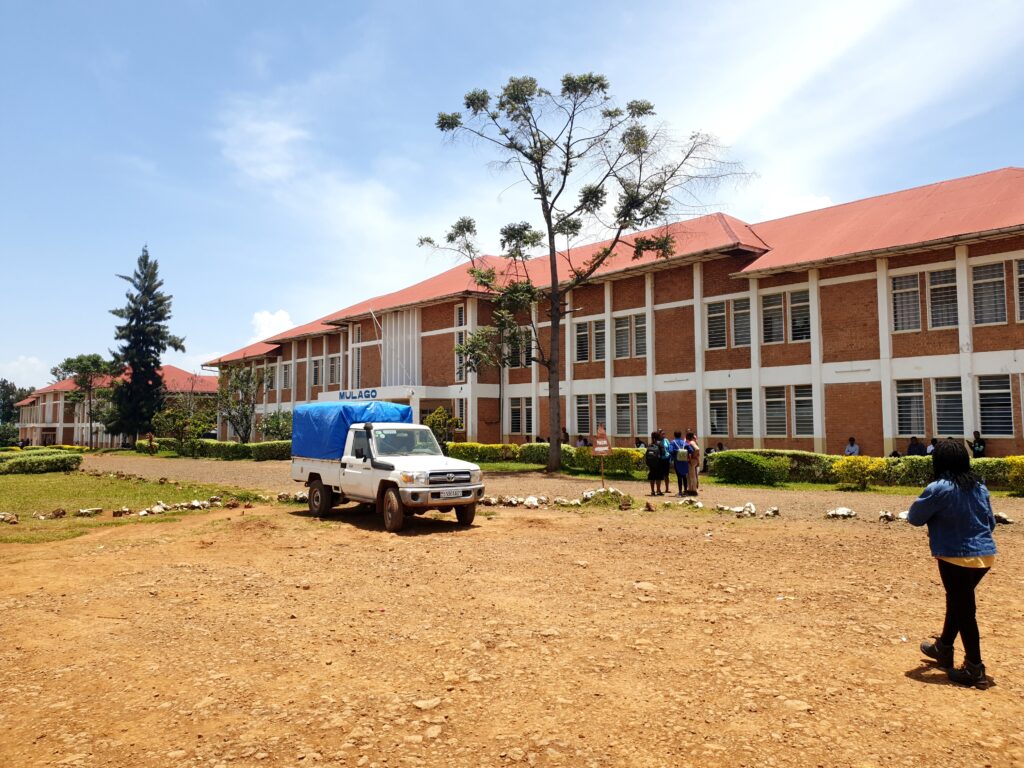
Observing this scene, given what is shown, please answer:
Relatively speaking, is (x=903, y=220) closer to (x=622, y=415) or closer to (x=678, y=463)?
(x=678, y=463)

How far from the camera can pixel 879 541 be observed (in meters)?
11.1

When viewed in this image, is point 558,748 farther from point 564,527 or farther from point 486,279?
point 486,279

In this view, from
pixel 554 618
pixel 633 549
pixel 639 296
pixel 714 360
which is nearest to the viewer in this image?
pixel 554 618

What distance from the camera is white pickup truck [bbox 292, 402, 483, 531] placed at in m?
12.8

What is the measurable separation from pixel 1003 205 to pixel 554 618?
21.9 metres

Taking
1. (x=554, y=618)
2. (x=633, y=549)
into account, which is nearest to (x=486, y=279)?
(x=633, y=549)

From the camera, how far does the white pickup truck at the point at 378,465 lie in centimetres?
1275

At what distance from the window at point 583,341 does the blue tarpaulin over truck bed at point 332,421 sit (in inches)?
718

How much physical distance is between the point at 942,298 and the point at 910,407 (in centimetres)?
355

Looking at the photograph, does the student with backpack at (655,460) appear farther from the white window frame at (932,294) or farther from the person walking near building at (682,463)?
the white window frame at (932,294)

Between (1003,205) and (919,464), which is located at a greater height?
(1003,205)

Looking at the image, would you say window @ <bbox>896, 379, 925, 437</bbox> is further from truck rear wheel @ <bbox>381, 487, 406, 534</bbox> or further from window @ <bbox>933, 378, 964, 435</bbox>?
truck rear wheel @ <bbox>381, 487, 406, 534</bbox>

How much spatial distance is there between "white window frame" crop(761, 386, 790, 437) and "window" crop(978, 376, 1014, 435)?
6.10 metres

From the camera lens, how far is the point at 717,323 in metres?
28.2
